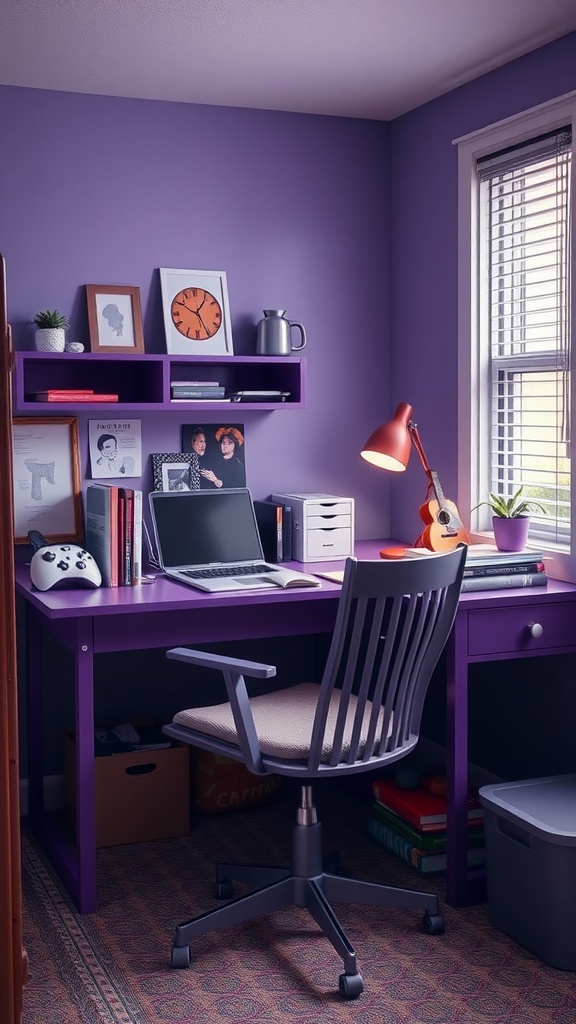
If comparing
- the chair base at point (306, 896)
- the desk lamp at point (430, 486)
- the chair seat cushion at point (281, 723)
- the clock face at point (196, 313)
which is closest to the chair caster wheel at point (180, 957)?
the chair base at point (306, 896)

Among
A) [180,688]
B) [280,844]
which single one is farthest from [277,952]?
[180,688]

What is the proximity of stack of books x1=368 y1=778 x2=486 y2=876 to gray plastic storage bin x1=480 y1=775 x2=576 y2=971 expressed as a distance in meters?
0.21

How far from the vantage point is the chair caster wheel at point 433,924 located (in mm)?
2701

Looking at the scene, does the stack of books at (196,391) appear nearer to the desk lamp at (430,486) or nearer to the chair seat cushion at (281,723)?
the desk lamp at (430,486)

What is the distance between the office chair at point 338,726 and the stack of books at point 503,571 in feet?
0.91

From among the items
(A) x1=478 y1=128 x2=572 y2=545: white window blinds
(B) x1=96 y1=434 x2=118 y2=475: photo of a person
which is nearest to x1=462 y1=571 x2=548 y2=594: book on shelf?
(A) x1=478 y1=128 x2=572 y2=545: white window blinds

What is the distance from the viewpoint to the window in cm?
310

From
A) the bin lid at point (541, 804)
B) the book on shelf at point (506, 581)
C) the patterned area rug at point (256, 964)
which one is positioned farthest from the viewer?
the book on shelf at point (506, 581)

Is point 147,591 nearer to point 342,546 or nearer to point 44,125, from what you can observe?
point 342,546

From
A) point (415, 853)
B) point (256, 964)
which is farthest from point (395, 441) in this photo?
point (256, 964)

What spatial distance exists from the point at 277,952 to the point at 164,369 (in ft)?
5.57

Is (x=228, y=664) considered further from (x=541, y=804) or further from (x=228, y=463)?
(x=228, y=463)

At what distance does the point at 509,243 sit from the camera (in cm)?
336

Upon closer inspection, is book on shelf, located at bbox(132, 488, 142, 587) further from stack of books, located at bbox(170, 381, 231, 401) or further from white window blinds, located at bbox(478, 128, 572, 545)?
white window blinds, located at bbox(478, 128, 572, 545)
